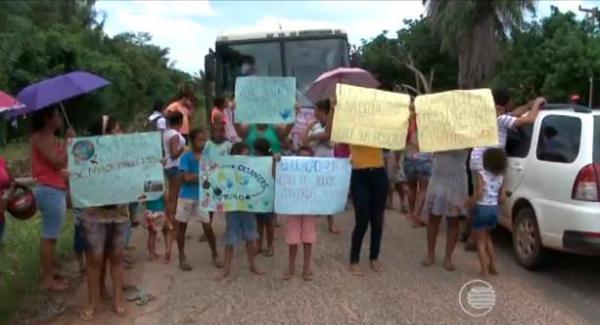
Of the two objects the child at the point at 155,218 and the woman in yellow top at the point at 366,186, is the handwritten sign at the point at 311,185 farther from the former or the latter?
the child at the point at 155,218

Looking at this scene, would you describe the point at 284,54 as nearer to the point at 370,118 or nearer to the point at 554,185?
the point at 370,118

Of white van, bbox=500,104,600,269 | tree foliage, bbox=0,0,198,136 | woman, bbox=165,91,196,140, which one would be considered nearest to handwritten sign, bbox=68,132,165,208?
Result: woman, bbox=165,91,196,140

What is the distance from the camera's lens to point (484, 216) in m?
6.96

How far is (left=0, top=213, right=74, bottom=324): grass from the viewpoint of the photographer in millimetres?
6071

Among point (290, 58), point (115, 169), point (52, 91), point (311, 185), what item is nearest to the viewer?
point (52, 91)

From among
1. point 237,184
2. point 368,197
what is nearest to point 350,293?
point 368,197

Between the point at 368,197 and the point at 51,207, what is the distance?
2841mm

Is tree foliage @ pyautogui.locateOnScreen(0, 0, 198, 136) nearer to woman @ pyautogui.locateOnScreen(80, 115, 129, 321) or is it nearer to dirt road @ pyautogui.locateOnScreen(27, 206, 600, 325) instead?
dirt road @ pyautogui.locateOnScreen(27, 206, 600, 325)

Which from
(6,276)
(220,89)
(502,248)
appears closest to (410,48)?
(220,89)

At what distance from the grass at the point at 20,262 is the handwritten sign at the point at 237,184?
66.8 inches

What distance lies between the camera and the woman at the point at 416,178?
9.59 m

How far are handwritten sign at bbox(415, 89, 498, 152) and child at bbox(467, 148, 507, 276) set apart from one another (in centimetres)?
22

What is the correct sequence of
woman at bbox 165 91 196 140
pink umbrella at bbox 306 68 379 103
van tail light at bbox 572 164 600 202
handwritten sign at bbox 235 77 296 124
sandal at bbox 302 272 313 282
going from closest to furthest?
van tail light at bbox 572 164 600 202 → sandal at bbox 302 272 313 282 → handwritten sign at bbox 235 77 296 124 → pink umbrella at bbox 306 68 379 103 → woman at bbox 165 91 196 140

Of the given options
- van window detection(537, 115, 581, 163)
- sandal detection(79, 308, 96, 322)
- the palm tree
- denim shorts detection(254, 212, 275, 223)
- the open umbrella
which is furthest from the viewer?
the palm tree
